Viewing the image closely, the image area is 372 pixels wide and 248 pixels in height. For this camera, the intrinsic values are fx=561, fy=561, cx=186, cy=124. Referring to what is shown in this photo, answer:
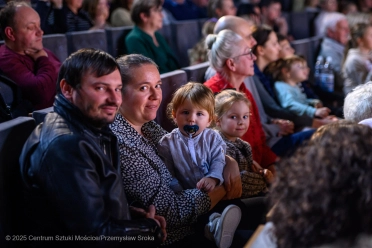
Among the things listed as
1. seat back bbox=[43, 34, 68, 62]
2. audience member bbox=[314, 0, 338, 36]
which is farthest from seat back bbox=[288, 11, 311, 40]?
seat back bbox=[43, 34, 68, 62]

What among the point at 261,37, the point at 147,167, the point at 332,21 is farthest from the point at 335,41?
the point at 147,167

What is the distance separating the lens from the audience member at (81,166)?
1.44 metres

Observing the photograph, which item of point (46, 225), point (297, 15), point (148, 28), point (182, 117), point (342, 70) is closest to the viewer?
point (46, 225)

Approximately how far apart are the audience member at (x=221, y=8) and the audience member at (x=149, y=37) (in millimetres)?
990

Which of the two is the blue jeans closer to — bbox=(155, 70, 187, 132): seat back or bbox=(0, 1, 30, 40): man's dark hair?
bbox=(155, 70, 187, 132): seat back

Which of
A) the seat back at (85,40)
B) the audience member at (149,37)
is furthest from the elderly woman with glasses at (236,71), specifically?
the seat back at (85,40)

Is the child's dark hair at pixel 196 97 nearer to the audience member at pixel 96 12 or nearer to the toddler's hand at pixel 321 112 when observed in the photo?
the toddler's hand at pixel 321 112

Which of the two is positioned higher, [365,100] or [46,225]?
[365,100]

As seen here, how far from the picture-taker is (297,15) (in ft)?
19.3

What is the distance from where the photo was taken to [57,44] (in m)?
3.15

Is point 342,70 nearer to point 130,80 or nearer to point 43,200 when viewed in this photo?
point 130,80

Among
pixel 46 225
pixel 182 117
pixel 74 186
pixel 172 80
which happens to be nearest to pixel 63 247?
pixel 46 225

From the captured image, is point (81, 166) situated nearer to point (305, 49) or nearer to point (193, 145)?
point (193, 145)

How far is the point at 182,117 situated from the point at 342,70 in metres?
2.72
